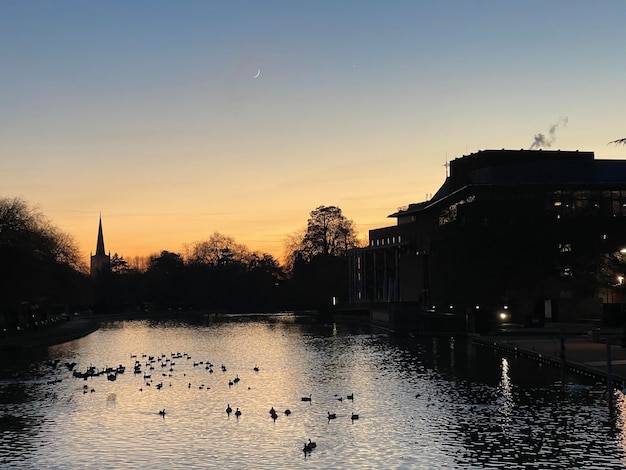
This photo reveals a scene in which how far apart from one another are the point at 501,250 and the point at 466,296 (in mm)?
7414

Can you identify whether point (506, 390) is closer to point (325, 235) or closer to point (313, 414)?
point (313, 414)

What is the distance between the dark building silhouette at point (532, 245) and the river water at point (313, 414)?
3009 centimetres

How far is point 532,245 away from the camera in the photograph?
101188 millimetres

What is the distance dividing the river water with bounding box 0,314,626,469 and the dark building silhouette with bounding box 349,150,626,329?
98.7ft

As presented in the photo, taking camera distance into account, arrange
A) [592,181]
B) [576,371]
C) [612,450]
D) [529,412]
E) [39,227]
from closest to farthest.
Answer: [612,450] < [529,412] < [576,371] < [592,181] < [39,227]

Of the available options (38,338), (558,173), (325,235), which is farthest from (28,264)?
(325,235)

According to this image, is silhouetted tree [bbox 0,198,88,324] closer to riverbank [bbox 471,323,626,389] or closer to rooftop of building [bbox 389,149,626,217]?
riverbank [bbox 471,323,626,389]

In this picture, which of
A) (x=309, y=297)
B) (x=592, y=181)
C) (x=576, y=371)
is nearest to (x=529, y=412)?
(x=576, y=371)

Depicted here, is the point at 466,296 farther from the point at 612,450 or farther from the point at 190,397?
the point at 612,450

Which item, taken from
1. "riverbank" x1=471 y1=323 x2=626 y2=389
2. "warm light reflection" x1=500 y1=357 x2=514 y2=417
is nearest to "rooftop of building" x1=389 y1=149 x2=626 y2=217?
"riverbank" x1=471 y1=323 x2=626 y2=389

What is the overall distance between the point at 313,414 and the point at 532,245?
214 ft

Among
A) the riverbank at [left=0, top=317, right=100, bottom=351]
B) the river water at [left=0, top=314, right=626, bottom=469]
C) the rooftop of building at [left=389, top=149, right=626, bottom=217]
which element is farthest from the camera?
the rooftop of building at [left=389, top=149, right=626, bottom=217]

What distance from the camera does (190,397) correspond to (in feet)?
162

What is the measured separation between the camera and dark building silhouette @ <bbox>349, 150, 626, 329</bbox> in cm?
10119
